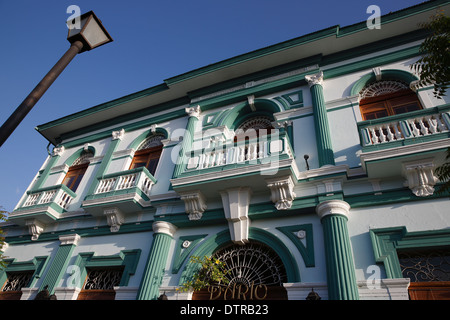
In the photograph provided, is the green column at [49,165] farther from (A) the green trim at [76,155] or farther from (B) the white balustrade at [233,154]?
(B) the white balustrade at [233,154]

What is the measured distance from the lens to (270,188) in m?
6.73

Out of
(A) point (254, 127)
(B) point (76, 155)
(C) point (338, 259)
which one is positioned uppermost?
(B) point (76, 155)

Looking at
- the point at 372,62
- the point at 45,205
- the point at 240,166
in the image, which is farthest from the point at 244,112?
the point at 45,205

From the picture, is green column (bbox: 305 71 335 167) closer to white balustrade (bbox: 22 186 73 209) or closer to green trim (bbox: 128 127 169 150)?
green trim (bbox: 128 127 169 150)

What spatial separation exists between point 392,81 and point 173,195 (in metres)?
6.67

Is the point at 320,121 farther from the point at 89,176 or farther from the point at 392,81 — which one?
the point at 89,176

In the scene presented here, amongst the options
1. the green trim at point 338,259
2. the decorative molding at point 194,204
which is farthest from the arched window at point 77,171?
the green trim at point 338,259

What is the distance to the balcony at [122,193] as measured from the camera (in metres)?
8.12

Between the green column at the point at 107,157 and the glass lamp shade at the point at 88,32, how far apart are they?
633 centimetres

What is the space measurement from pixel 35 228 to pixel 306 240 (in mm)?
8279

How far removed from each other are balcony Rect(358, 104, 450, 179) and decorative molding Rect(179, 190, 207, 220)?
373 centimetres

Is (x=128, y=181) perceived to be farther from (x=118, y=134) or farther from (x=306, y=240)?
(x=306, y=240)

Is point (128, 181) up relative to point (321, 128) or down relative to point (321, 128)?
down
